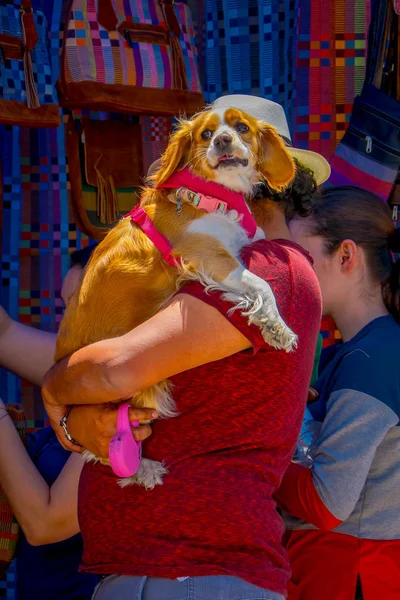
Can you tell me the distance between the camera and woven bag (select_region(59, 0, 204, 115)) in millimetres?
2850

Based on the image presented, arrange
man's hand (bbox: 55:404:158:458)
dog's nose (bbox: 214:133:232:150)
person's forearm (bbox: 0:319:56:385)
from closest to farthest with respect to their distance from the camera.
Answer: man's hand (bbox: 55:404:158:458) < dog's nose (bbox: 214:133:232:150) < person's forearm (bbox: 0:319:56:385)

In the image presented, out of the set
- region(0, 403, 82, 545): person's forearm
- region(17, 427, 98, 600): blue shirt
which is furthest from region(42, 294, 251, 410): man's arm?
region(17, 427, 98, 600): blue shirt

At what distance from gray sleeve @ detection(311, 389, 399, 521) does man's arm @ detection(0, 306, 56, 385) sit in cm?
108

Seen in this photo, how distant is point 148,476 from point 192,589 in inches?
8.0

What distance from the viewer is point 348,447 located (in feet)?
6.07

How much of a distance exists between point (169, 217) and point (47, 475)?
2.87 ft

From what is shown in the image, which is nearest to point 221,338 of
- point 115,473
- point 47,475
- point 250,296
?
point 250,296

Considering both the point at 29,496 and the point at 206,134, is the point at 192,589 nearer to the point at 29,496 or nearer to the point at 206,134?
the point at 29,496

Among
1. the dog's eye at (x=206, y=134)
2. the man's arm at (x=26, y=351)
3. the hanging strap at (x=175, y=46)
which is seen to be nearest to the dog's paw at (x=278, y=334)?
the dog's eye at (x=206, y=134)

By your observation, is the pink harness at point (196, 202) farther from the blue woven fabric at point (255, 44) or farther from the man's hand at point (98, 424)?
the blue woven fabric at point (255, 44)

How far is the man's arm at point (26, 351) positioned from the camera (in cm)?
261

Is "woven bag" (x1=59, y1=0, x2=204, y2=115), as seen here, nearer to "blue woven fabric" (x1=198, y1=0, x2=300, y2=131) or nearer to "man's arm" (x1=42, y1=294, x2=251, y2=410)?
"blue woven fabric" (x1=198, y1=0, x2=300, y2=131)

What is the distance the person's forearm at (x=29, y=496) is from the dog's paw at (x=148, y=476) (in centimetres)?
66

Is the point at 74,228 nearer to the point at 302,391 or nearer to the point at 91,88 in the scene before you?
the point at 91,88
